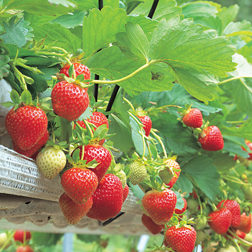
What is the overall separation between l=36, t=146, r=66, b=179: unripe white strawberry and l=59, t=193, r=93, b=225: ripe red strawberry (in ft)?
0.15

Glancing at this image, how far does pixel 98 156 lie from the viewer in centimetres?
32

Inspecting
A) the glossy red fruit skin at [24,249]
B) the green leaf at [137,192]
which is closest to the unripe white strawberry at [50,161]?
the green leaf at [137,192]

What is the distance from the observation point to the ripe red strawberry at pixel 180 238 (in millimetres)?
495

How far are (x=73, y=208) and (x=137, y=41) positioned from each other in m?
0.20

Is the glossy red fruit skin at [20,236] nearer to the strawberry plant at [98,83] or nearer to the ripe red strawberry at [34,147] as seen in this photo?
the strawberry plant at [98,83]

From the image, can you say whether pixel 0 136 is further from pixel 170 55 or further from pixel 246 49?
pixel 246 49

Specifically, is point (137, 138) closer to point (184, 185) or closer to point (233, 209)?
point (184, 185)

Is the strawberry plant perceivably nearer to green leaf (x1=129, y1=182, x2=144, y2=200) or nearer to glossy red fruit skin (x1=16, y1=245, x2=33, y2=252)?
green leaf (x1=129, y1=182, x2=144, y2=200)

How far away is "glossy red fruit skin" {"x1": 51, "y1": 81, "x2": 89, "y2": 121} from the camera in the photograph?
281mm

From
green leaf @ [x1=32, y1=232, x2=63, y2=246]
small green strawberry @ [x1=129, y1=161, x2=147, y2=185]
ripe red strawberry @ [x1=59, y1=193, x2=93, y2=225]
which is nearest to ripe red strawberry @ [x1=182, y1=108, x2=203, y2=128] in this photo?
small green strawberry @ [x1=129, y1=161, x2=147, y2=185]

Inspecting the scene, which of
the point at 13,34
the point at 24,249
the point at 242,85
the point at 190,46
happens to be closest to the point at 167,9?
the point at 190,46

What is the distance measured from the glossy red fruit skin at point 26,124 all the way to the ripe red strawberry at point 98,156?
0.05 meters

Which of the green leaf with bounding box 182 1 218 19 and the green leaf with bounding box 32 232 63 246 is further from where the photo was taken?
the green leaf with bounding box 32 232 63 246

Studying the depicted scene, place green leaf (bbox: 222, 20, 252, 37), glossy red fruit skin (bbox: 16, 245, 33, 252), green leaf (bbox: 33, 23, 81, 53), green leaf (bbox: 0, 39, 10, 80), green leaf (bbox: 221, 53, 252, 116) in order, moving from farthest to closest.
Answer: glossy red fruit skin (bbox: 16, 245, 33, 252) < green leaf (bbox: 222, 20, 252, 37) < green leaf (bbox: 221, 53, 252, 116) < green leaf (bbox: 33, 23, 81, 53) < green leaf (bbox: 0, 39, 10, 80)
